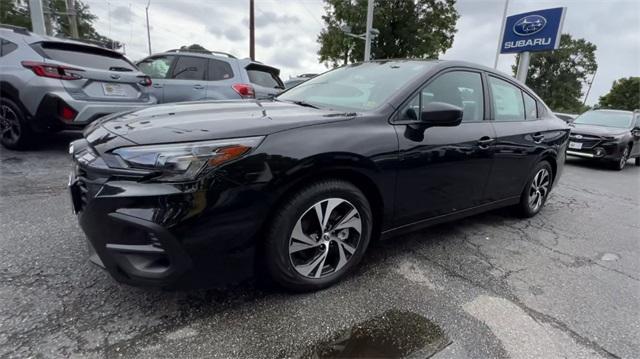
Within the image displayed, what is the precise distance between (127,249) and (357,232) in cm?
127

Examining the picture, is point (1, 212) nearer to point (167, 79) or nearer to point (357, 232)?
point (357, 232)

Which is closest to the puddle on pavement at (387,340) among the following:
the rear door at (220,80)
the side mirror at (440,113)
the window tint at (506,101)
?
the side mirror at (440,113)

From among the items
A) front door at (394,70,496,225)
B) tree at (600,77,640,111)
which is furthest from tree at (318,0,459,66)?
tree at (600,77,640,111)

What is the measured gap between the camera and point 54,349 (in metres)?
1.54

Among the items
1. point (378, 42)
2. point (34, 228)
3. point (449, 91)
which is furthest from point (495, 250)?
point (378, 42)

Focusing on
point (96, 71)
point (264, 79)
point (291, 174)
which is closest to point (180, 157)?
point (291, 174)

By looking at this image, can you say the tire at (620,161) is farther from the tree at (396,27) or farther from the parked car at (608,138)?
the tree at (396,27)

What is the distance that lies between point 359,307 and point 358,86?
164 cm

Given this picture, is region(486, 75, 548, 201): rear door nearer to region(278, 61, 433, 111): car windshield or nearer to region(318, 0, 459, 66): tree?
region(278, 61, 433, 111): car windshield

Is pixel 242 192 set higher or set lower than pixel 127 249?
higher

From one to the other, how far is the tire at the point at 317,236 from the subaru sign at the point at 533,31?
1524 cm

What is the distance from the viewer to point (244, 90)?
5.77 metres

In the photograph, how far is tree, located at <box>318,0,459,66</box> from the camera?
23797mm

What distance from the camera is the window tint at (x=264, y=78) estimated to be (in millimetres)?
6277
